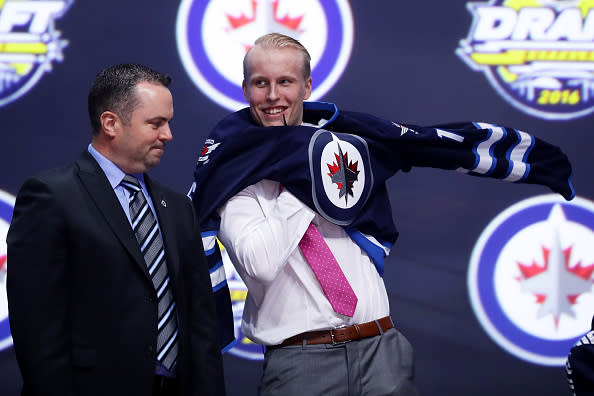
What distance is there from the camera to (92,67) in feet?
9.58

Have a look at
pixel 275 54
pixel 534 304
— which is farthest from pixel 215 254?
pixel 534 304

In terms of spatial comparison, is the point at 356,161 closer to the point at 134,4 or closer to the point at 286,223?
the point at 286,223

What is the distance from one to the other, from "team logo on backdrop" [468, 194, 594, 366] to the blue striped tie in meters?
1.75

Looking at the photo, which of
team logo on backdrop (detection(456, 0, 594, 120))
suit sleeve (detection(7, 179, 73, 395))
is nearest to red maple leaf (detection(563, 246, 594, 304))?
team logo on backdrop (detection(456, 0, 594, 120))

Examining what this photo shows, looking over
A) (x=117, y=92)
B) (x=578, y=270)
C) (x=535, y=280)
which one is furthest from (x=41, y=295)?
(x=578, y=270)

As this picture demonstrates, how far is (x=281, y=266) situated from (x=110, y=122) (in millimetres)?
535

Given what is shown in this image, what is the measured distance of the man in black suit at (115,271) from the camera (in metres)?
1.42

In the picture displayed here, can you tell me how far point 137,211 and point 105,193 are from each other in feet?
0.31

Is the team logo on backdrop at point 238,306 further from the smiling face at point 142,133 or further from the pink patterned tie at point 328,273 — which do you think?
the smiling face at point 142,133

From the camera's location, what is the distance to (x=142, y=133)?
159 centimetres

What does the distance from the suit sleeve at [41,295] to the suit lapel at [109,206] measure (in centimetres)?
9

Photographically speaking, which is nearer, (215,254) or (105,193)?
(105,193)

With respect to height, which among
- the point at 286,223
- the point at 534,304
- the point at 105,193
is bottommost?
the point at 534,304

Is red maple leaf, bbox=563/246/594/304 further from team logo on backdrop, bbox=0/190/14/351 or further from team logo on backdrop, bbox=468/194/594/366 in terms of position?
team logo on backdrop, bbox=0/190/14/351
